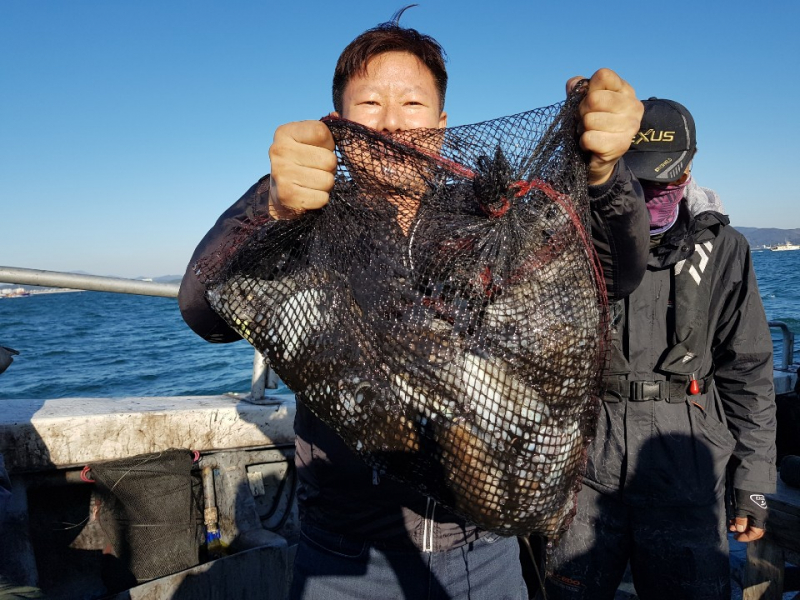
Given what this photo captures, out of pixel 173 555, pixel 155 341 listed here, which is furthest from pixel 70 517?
pixel 155 341

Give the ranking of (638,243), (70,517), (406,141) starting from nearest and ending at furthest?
(406,141)
(638,243)
(70,517)

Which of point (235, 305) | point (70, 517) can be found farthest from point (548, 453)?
point (70, 517)

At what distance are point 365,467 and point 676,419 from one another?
187 cm

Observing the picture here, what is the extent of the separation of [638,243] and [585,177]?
28 cm

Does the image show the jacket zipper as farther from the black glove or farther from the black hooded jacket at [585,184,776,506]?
the black glove

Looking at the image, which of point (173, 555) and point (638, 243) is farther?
point (173, 555)

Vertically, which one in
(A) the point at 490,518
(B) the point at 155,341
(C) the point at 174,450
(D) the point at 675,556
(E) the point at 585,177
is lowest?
(B) the point at 155,341

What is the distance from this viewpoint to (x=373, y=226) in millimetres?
1458

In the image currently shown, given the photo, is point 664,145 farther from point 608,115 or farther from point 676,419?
point 608,115

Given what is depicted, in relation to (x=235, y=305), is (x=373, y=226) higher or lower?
higher

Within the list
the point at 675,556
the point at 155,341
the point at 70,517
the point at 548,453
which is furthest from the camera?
the point at 155,341

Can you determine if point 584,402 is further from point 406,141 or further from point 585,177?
point 406,141

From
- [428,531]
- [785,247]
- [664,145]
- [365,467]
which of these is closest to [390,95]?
[365,467]

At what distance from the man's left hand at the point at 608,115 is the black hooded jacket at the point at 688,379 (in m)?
1.52
